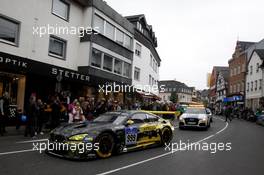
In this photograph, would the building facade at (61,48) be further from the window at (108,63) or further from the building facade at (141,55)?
the building facade at (141,55)

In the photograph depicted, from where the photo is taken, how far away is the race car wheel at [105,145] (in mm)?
8048

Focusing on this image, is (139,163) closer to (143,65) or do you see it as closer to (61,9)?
(61,9)

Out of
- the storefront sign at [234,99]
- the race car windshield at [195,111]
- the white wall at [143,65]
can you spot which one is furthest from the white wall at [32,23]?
the storefront sign at [234,99]

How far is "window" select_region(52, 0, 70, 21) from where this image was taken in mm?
19047

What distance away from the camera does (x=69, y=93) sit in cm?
1927

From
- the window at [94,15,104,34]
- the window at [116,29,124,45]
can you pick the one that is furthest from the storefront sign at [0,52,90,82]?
the window at [116,29,124,45]

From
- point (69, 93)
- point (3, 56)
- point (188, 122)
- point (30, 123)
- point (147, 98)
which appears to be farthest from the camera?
point (147, 98)

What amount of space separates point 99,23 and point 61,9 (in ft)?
12.8

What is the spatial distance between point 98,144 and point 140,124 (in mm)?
2307

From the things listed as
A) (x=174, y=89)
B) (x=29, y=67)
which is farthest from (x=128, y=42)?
(x=174, y=89)

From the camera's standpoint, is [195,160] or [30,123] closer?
[195,160]

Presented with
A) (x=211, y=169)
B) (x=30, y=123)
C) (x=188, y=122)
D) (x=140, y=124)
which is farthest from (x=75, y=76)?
(x=211, y=169)

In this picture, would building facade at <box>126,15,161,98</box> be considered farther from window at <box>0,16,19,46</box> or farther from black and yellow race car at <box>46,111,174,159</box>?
black and yellow race car at <box>46,111,174,159</box>

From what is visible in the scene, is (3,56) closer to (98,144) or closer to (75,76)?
(75,76)
